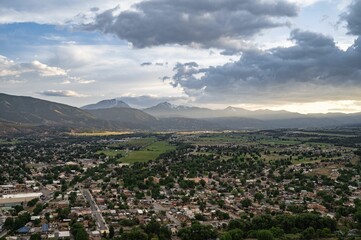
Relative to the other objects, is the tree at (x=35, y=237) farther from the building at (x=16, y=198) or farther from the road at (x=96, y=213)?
the building at (x=16, y=198)

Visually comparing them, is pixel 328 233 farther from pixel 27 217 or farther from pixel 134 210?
pixel 27 217

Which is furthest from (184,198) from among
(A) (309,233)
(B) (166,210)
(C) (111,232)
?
(A) (309,233)

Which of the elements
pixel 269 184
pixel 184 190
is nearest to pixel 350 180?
pixel 269 184

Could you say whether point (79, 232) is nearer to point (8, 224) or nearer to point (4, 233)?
point (4, 233)

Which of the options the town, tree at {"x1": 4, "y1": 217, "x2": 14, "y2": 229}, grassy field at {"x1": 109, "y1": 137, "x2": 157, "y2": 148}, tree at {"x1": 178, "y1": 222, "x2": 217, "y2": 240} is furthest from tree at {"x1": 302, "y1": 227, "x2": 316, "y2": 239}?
grassy field at {"x1": 109, "y1": 137, "x2": 157, "y2": 148}

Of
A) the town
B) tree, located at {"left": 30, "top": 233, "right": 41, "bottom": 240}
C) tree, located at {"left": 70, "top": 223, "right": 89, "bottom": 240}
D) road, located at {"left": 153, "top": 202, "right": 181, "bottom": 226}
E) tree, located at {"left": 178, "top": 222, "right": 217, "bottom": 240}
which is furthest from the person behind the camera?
road, located at {"left": 153, "top": 202, "right": 181, "bottom": 226}

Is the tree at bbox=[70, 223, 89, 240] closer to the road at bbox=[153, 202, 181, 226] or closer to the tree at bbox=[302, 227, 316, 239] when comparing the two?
the road at bbox=[153, 202, 181, 226]

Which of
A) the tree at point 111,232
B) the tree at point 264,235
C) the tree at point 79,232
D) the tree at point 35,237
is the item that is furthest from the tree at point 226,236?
the tree at point 35,237
